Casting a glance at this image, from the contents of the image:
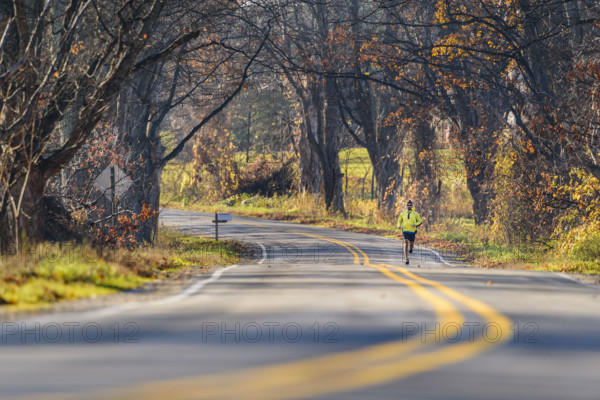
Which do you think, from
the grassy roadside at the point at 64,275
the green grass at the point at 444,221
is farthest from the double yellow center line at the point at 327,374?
the green grass at the point at 444,221

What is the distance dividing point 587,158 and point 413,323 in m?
15.3

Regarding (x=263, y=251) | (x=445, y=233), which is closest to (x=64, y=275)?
(x=263, y=251)

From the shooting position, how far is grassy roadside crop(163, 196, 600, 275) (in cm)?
2189

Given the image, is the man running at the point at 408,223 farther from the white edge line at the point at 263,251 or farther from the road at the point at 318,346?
the road at the point at 318,346

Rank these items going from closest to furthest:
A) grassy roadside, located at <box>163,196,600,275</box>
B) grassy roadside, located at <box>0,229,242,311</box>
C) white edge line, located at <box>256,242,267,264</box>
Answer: grassy roadside, located at <box>0,229,242,311</box> < grassy roadside, located at <box>163,196,600,275</box> < white edge line, located at <box>256,242,267,264</box>

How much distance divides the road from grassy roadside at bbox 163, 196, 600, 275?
8697 mm

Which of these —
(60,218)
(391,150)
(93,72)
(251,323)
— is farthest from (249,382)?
(391,150)

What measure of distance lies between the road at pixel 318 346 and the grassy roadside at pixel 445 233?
8697 millimetres

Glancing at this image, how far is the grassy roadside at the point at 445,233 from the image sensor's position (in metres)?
21.9

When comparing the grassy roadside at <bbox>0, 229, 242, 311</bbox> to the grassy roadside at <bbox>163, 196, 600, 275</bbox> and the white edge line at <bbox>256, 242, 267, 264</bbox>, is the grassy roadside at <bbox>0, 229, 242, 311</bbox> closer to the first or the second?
the grassy roadside at <bbox>163, 196, 600, 275</bbox>

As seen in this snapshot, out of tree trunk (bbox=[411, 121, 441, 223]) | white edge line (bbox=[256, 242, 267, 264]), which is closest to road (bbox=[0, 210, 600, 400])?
white edge line (bbox=[256, 242, 267, 264])

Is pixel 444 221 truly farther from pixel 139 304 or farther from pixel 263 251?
pixel 139 304

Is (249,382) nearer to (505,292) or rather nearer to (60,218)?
(505,292)

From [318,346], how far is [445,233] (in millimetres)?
31006
